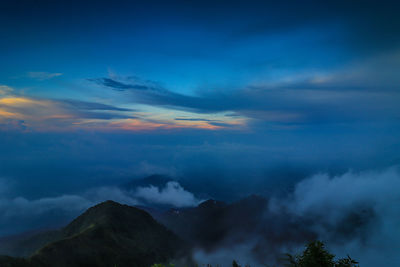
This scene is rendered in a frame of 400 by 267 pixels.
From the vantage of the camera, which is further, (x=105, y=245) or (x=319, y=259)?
(x=105, y=245)

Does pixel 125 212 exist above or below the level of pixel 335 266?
below

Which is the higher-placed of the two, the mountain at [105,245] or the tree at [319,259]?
the tree at [319,259]

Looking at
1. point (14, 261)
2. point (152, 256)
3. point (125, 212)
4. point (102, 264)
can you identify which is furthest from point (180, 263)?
point (14, 261)

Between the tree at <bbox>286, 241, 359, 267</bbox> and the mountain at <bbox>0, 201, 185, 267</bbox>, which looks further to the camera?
the mountain at <bbox>0, 201, 185, 267</bbox>

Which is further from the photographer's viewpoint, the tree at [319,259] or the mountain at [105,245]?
the mountain at [105,245]

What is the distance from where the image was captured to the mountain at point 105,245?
104688 mm

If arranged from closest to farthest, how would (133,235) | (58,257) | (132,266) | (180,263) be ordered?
(58,257) → (132,266) → (133,235) → (180,263)

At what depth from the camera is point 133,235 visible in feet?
573

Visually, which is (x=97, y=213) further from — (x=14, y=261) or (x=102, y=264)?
(x=14, y=261)

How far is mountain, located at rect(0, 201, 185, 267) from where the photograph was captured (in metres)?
105

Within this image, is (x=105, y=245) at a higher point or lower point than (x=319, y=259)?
lower

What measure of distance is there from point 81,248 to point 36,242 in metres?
91.7

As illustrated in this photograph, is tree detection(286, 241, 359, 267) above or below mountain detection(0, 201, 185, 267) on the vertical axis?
above

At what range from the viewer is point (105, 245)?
136 m
